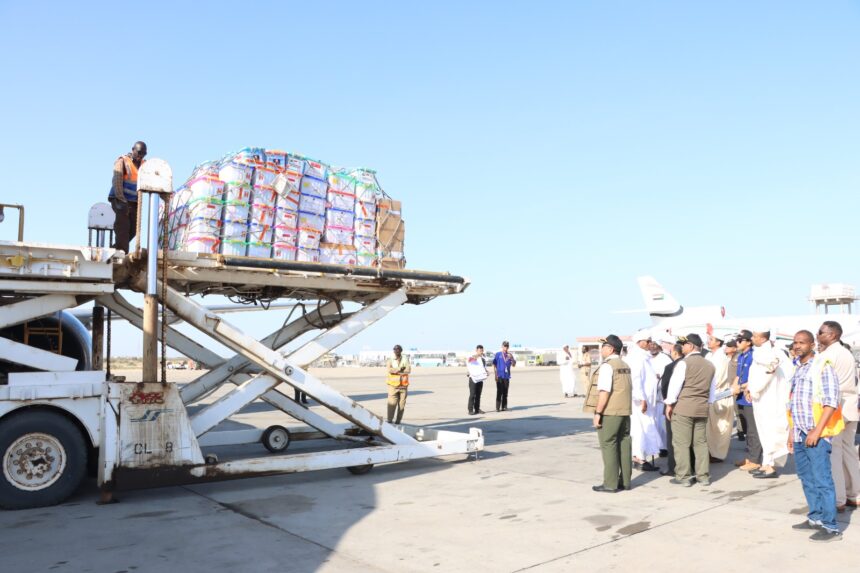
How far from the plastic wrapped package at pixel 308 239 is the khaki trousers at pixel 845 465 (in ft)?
20.3

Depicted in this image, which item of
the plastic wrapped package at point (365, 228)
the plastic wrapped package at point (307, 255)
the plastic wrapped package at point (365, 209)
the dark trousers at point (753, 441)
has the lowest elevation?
the dark trousers at point (753, 441)

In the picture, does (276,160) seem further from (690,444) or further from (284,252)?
(690,444)

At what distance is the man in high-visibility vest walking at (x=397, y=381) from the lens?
13820 mm

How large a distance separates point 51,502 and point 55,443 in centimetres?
62

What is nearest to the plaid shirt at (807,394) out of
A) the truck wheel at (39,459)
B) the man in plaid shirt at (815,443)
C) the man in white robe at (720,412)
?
the man in plaid shirt at (815,443)

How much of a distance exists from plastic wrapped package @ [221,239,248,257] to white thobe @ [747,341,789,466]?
6.76 m

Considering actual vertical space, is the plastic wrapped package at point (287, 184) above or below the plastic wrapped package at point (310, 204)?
above

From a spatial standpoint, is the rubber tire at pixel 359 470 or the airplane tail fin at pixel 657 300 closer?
the rubber tire at pixel 359 470

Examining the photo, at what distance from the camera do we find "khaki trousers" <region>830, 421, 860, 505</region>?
6590 mm

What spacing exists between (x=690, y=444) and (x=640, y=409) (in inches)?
51.7

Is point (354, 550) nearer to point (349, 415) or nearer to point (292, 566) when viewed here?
point (292, 566)

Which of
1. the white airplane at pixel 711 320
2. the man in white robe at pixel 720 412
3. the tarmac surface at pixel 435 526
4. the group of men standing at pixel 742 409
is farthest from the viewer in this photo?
the white airplane at pixel 711 320

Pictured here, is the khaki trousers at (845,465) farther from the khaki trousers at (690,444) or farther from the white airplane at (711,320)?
the white airplane at (711,320)

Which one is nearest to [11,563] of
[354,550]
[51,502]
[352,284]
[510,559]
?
[51,502]
